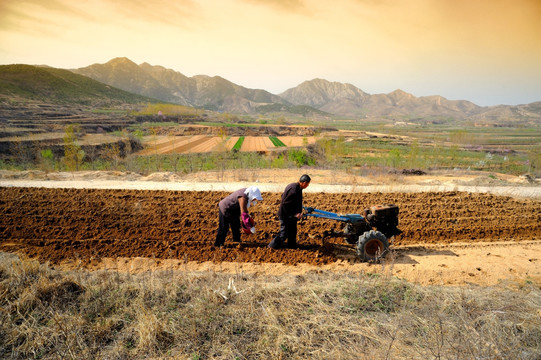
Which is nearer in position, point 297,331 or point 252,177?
point 297,331

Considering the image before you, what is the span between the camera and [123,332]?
11.9 ft

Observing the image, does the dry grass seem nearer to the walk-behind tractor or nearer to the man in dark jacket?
the walk-behind tractor

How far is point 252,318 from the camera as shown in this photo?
389cm

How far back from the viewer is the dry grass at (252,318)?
3348 millimetres

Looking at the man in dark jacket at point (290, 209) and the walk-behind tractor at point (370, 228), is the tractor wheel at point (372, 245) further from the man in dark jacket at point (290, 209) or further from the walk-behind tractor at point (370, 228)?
the man in dark jacket at point (290, 209)

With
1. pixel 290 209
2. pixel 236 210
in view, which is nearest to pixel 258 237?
pixel 236 210

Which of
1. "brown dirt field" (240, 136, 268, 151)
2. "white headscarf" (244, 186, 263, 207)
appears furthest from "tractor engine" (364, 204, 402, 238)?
"brown dirt field" (240, 136, 268, 151)

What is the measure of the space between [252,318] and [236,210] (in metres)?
2.48

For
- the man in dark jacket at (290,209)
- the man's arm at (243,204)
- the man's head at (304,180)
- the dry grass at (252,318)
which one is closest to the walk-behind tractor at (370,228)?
the man in dark jacket at (290,209)

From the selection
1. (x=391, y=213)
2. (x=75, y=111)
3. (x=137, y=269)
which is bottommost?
(x=137, y=269)

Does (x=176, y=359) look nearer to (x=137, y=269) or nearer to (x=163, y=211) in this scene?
(x=137, y=269)

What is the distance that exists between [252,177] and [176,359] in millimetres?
14103

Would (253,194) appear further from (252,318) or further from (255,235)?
(252,318)

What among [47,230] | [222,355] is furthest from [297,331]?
[47,230]
